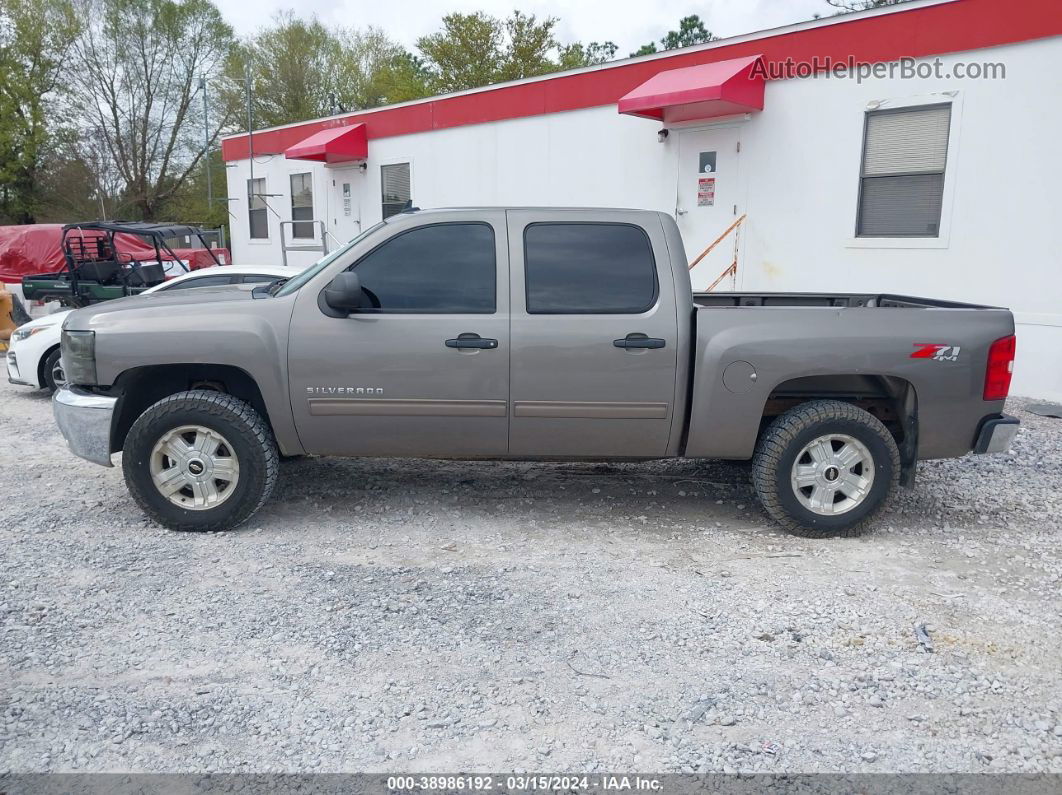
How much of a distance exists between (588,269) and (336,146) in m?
12.8

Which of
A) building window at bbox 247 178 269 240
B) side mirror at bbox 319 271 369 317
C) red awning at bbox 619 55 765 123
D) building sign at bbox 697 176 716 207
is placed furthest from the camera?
building window at bbox 247 178 269 240

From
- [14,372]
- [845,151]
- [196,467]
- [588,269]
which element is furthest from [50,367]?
[845,151]

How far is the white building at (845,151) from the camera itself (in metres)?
8.79

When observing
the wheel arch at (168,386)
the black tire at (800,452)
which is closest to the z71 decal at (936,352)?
the black tire at (800,452)

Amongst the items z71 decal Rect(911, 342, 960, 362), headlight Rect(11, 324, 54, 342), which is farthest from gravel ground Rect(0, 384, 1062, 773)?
headlight Rect(11, 324, 54, 342)

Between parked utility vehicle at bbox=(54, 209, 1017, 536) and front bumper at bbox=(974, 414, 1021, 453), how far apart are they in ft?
0.04

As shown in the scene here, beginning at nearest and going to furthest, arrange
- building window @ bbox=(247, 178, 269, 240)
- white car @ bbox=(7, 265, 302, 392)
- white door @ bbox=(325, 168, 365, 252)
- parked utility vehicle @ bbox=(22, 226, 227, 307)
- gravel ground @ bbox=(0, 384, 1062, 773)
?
gravel ground @ bbox=(0, 384, 1062, 773) → white car @ bbox=(7, 265, 302, 392) → parked utility vehicle @ bbox=(22, 226, 227, 307) → white door @ bbox=(325, 168, 365, 252) → building window @ bbox=(247, 178, 269, 240)

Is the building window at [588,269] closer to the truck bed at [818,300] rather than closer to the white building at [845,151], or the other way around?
the truck bed at [818,300]

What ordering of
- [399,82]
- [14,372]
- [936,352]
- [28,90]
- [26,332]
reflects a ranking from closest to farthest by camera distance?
1. [936,352]
2. [26,332]
3. [14,372]
4. [28,90]
5. [399,82]

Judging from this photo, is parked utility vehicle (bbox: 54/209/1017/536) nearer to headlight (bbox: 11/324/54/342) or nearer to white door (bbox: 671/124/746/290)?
headlight (bbox: 11/324/54/342)

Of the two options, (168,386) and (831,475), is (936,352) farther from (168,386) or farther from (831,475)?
(168,386)

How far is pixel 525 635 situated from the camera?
12.4 ft

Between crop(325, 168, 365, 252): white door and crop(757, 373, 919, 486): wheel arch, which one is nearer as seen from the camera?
crop(757, 373, 919, 486): wheel arch

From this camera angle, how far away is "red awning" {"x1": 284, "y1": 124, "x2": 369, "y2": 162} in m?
16.4
